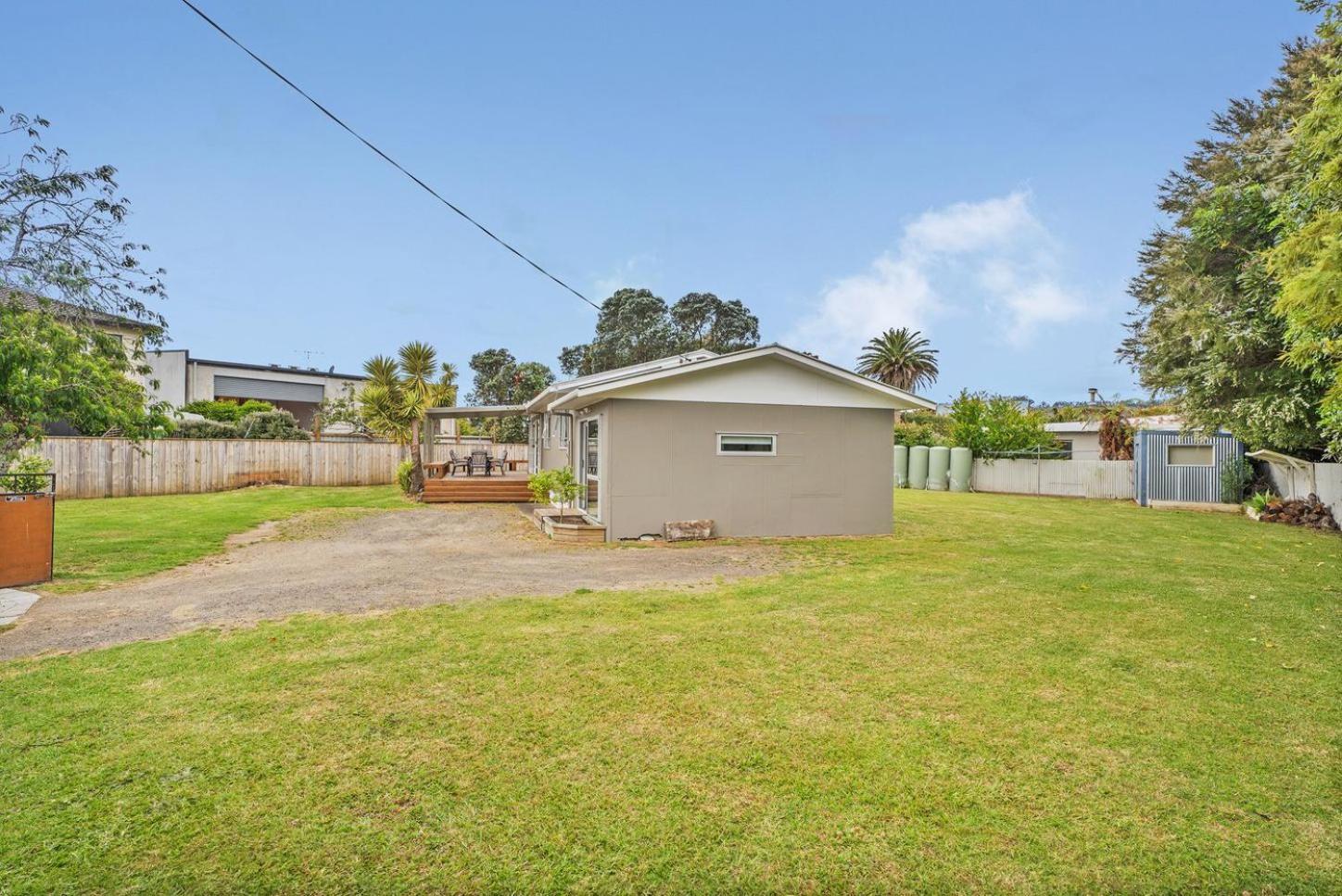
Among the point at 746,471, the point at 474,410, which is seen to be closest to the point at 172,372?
the point at 474,410

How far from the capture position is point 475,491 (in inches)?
758

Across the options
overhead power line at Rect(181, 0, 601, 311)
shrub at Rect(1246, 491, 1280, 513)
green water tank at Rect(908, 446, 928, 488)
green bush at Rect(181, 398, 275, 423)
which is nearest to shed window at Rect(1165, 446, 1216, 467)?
shrub at Rect(1246, 491, 1280, 513)

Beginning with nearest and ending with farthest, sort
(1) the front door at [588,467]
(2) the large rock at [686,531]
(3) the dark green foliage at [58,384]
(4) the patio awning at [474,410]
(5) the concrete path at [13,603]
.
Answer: (5) the concrete path at [13,603] < (3) the dark green foliage at [58,384] < (2) the large rock at [686,531] < (1) the front door at [588,467] < (4) the patio awning at [474,410]

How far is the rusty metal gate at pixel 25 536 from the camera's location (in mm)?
7617

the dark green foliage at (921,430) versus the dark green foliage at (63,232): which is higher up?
the dark green foliage at (63,232)

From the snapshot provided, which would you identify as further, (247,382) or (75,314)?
(247,382)

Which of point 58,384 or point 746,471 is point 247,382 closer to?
point 58,384

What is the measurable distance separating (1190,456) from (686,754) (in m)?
22.5

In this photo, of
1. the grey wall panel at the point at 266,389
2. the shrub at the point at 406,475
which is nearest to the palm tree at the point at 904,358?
the shrub at the point at 406,475

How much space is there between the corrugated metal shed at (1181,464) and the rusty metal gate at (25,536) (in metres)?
24.7

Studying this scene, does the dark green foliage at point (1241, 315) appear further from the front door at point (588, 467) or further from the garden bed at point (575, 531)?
the front door at point (588, 467)

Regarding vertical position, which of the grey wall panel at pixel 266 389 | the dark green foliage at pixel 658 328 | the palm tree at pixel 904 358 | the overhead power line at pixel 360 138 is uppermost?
the dark green foliage at pixel 658 328

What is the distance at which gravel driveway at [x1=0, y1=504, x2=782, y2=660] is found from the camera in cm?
620

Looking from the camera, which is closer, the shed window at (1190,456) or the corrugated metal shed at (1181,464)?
the corrugated metal shed at (1181,464)
